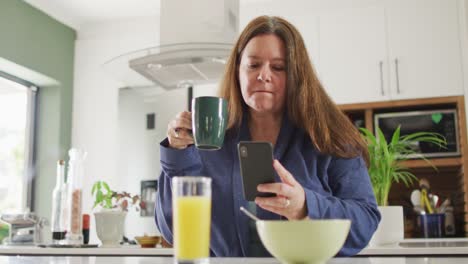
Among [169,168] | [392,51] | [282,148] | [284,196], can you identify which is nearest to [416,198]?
[392,51]

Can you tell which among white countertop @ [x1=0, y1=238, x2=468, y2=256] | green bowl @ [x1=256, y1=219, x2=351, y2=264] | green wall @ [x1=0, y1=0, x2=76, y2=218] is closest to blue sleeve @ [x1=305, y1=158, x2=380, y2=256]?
green bowl @ [x1=256, y1=219, x2=351, y2=264]

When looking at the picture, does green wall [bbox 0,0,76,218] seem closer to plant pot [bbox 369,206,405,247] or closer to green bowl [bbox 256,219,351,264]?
plant pot [bbox 369,206,405,247]

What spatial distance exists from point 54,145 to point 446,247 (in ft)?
10.1

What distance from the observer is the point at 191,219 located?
77 cm

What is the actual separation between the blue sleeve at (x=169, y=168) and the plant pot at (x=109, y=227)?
1131 mm

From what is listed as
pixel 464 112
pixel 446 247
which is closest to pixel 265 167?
pixel 446 247

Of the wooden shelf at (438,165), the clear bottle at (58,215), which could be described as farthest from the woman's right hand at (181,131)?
the wooden shelf at (438,165)

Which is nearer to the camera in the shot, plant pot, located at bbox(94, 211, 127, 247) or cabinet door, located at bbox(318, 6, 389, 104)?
plant pot, located at bbox(94, 211, 127, 247)

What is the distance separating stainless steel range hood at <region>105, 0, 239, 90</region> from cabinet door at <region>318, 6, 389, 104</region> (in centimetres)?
107

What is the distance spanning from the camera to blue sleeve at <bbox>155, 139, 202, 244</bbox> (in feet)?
4.28

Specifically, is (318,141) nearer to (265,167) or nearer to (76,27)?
(265,167)

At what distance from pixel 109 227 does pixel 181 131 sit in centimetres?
143

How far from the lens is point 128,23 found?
4.40m

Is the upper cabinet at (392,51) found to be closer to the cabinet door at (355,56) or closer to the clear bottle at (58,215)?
the cabinet door at (355,56)
